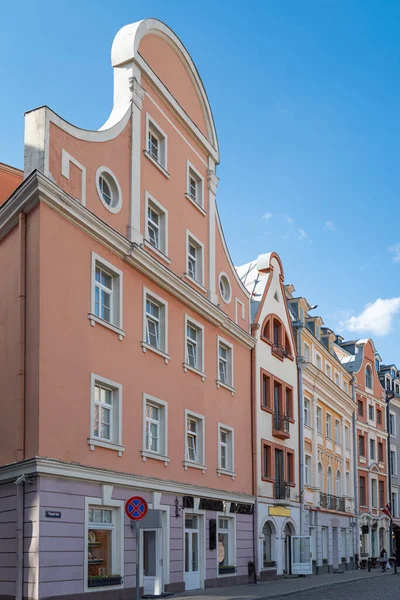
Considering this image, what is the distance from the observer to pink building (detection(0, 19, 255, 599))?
66.1 feet

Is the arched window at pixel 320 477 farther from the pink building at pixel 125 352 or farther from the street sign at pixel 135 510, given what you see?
the street sign at pixel 135 510

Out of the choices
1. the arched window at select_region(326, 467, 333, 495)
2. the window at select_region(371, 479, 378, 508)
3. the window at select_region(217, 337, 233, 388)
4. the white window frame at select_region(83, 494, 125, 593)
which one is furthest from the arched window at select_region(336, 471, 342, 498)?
the white window frame at select_region(83, 494, 125, 593)

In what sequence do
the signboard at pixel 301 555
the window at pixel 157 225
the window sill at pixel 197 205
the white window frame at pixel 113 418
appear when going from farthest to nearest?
the signboard at pixel 301 555 → the window sill at pixel 197 205 → the window at pixel 157 225 → the white window frame at pixel 113 418

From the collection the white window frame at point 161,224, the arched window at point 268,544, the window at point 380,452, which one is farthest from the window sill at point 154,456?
the window at point 380,452

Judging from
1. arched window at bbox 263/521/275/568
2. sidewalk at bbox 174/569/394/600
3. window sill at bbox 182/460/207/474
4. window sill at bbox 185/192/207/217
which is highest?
window sill at bbox 185/192/207/217

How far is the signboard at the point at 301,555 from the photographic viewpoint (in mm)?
37941

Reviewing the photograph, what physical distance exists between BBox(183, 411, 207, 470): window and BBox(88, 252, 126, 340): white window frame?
18.8ft

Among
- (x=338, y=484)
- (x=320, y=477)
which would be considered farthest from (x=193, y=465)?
(x=338, y=484)

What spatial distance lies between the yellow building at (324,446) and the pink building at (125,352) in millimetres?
9961

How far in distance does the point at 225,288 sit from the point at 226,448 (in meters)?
6.17

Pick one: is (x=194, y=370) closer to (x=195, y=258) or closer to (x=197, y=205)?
(x=195, y=258)

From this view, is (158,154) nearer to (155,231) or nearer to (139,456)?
(155,231)

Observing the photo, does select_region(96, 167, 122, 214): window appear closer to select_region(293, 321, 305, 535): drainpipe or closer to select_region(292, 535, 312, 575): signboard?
select_region(293, 321, 305, 535): drainpipe

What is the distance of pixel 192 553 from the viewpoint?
28.0 metres
